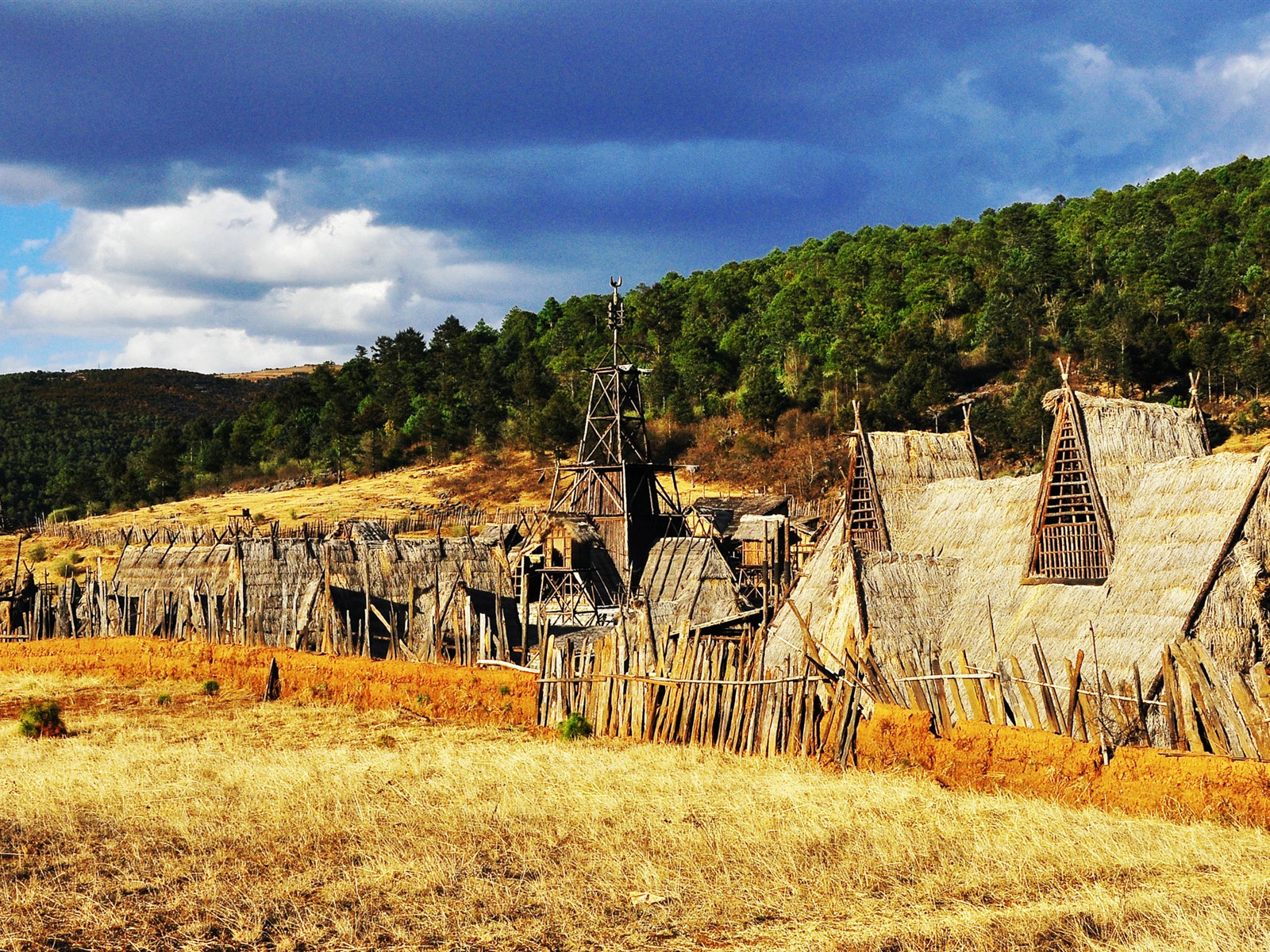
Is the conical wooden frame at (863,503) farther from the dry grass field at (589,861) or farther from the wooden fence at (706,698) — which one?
the dry grass field at (589,861)

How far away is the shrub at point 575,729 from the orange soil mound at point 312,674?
5.25 feet

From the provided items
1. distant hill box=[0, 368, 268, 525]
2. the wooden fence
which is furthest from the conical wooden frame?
distant hill box=[0, 368, 268, 525]

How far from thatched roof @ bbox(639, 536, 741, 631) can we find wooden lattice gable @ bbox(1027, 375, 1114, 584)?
29.5ft

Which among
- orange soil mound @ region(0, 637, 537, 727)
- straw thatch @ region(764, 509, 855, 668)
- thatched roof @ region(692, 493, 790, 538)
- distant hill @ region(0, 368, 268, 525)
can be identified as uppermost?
distant hill @ region(0, 368, 268, 525)

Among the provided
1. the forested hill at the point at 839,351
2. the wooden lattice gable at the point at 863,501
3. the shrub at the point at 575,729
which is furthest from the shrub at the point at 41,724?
the forested hill at the point at 839,351

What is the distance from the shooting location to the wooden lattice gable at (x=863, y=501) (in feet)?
70.7

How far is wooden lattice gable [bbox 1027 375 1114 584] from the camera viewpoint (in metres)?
17.2

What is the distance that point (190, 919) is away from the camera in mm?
8578

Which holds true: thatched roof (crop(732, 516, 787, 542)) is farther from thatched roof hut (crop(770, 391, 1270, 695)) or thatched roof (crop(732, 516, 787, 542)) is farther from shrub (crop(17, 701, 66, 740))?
shrub (crop(17, 701, 66, 740))

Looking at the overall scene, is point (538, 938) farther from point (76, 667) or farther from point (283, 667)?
point (76, 667)

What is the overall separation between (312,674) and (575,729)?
7716 mm

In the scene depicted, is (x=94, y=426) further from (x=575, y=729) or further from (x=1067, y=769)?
(x=1067, y=769)

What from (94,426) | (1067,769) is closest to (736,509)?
(1067,769)

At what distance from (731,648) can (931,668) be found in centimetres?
256
